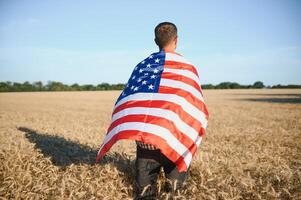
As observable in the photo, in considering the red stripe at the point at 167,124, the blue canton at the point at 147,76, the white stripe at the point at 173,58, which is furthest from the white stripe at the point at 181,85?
the red stripe at the point at 167,124

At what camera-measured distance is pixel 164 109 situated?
3.91m

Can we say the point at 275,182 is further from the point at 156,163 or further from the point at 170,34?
the point at 170,34

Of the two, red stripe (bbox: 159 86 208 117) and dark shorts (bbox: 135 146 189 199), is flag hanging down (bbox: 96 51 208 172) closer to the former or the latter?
red stripe (bbox: 159 86 208 117)

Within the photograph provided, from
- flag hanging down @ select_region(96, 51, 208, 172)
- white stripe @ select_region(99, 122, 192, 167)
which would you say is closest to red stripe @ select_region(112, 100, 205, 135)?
flag hanging down @ select_region(96, 51, 208, 172)

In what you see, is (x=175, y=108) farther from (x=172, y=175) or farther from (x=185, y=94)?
(x=172, y=175)

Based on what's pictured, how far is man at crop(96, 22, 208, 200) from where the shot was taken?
151 inches

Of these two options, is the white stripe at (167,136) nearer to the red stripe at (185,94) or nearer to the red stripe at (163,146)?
the red stripe at (163,146)

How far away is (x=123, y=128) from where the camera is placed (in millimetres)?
4020

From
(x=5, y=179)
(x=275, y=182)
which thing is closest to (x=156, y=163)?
(x=275, y=182)

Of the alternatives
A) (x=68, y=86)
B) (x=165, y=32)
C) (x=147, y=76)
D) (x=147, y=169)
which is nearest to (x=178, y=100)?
(x=147, y=76)

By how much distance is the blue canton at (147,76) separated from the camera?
4176 millimetres

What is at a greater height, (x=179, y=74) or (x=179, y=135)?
(x=179, y=74)

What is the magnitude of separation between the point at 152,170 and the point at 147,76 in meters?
1.39

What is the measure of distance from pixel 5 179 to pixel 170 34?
3433mm
